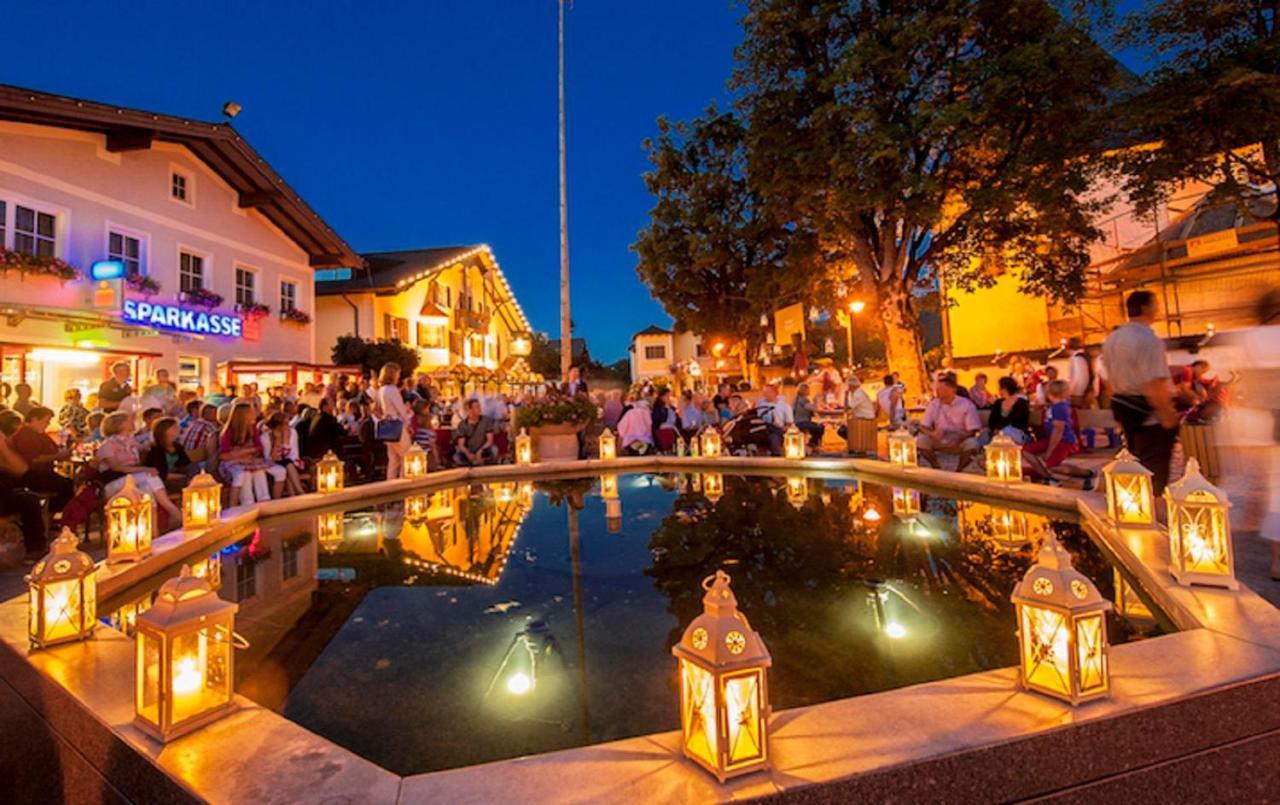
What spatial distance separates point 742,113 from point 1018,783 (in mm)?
17010

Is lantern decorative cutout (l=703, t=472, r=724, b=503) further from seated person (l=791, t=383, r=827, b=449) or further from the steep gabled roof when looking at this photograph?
the steep gabled roof

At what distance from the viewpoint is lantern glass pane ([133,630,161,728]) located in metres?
1.91

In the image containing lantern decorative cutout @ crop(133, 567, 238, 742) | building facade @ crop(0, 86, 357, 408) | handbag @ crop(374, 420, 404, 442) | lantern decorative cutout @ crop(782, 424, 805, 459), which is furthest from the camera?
building facade @ crop(0, 86, 357, 408)

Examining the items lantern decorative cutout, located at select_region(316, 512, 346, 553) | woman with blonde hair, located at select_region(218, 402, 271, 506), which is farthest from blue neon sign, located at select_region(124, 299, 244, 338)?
lantern decorative cutout, located at select_region(316, 512, 346, 553)

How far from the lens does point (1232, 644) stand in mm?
2201

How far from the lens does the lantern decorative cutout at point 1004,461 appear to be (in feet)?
20.0

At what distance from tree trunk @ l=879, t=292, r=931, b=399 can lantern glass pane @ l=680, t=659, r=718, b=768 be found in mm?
13974

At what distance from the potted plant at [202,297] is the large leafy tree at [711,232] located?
14761 mm

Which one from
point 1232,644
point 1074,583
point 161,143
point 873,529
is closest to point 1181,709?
point 1074,583

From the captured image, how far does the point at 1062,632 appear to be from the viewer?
6.23 ft

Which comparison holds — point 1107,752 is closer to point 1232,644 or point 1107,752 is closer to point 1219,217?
point 1232,644

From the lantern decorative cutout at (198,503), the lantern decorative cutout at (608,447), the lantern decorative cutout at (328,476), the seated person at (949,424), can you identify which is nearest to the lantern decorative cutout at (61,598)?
the lantern decorative cutout at (198,503)

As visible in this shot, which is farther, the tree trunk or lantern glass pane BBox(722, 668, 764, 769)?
the tree trunk

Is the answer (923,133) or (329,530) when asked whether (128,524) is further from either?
(923,133)
